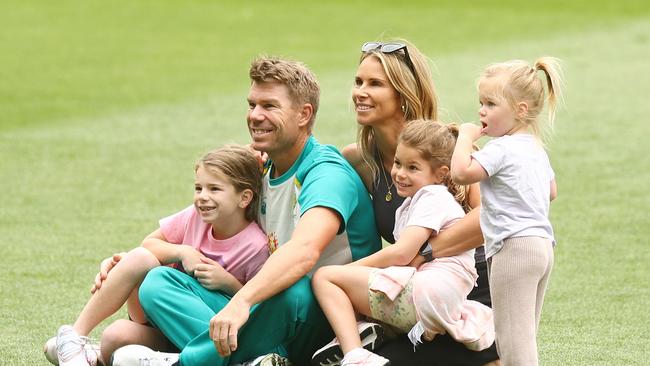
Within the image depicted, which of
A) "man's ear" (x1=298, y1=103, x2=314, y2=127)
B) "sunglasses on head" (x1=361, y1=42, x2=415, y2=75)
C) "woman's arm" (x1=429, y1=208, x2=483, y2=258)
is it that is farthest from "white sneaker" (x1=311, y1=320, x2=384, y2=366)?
"sunglasses on head" (x1=361, y1=42, x2=415, y2=75)

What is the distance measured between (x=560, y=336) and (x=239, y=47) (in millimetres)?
11404

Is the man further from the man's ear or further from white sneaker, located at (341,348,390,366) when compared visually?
white sneaker, located at (341,348,390,366)

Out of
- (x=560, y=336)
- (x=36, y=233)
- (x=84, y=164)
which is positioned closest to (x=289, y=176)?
(x=560, y=336)

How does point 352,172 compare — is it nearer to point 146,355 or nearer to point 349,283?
point 349,283

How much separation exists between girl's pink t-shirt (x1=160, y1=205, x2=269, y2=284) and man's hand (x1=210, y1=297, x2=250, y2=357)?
0.54 meters

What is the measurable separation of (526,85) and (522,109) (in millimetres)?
86

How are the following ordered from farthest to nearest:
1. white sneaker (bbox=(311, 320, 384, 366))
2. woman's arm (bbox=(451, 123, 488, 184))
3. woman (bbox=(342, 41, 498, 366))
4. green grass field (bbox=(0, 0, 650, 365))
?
green grass field (bbox=(0, 0, 650, 365)) → woman (bbox=(342, 41, 498, 366)) → white sneaker (bbox=(311, 320, 384, 366)) → woman's arm (bbox=(451, 123, 488, 184))

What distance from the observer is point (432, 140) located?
4.89 m

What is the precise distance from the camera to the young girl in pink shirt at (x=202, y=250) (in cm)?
507

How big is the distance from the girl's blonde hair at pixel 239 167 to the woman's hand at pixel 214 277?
12.4 inches

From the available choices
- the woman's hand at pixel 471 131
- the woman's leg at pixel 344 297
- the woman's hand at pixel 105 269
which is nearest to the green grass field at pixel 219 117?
the woman's hand at pixel 105 269

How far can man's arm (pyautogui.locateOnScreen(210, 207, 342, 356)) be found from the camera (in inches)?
182

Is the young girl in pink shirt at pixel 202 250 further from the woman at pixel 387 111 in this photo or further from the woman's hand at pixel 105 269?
the woman at pixel 387 111

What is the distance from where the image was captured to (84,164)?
995 centimetres
